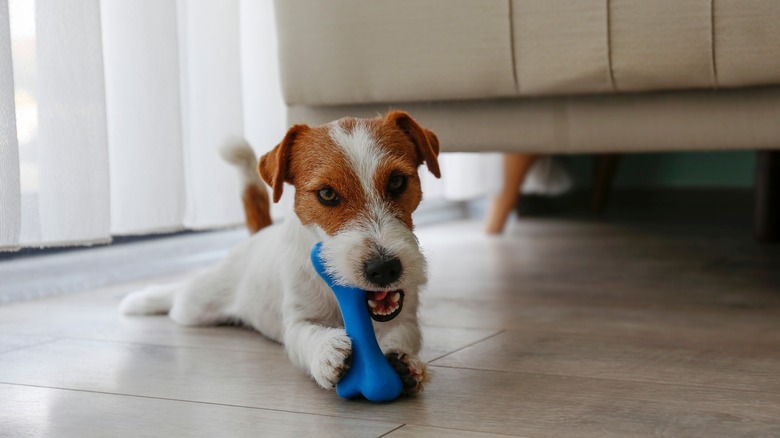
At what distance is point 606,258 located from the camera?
248 cm

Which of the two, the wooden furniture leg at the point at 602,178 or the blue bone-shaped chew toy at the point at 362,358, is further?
the wooden furniture leg at the point at 602,178

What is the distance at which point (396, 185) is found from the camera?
1.16 meters

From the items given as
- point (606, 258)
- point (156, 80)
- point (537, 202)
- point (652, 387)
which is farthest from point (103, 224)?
point (537, 202)

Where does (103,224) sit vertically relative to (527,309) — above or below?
above

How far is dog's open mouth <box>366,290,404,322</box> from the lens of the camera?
3.67 ft

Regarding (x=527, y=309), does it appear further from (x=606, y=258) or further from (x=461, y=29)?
(x=606, y=258)

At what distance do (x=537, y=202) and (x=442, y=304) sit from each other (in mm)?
2200

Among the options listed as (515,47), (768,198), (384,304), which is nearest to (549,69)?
(515,47)

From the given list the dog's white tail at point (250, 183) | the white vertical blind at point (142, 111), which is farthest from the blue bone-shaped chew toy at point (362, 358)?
the white vertical blind at point (142, 111)

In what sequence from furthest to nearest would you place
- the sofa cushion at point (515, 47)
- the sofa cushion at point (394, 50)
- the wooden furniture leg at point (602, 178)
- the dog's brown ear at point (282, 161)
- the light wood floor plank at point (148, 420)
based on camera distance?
1. the wooden furniture leg at point (602, 178)
2. the sofa cushion at point (394, 50)
3. the sofa cushion at point (515, 47)
4. the dog's brown ear at point (282, 161)
5. the light wood floor plank at point (148, 420)

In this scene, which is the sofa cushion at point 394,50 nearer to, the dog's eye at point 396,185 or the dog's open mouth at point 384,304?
the dog's eye at point 396,185

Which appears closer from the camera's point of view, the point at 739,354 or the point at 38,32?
the point at 739,354

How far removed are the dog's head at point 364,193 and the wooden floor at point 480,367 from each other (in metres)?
0.16

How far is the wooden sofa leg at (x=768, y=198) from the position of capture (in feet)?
8.90
